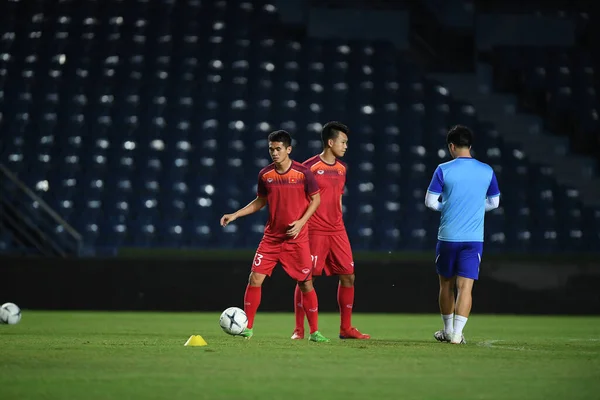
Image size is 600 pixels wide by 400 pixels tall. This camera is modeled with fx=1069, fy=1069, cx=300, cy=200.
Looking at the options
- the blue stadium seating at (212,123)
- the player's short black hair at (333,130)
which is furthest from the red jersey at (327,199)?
the blue stadium seating at (212,123)

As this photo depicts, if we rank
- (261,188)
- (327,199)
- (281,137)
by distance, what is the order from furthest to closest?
1. (327,199)
2. (261,188)
3. (281,137)

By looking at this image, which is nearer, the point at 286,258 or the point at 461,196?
the point at 461,196

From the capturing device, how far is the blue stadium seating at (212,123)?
15406 millimetres

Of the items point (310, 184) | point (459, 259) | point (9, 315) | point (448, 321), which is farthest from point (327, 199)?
point (9, 315)

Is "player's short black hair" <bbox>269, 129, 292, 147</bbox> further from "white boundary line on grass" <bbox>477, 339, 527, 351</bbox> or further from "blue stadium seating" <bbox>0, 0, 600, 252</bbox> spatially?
"blue stadium seating" <bbox>0, 0, 600, 252</bbox>

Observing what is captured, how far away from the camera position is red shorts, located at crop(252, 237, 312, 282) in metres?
8.19

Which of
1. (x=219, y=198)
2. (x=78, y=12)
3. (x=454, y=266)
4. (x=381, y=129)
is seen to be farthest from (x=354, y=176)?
(x=454, y=266)

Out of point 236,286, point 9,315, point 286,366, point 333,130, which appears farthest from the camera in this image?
point 236,286

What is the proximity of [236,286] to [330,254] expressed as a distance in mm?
4974

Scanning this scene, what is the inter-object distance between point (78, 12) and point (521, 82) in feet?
23.6

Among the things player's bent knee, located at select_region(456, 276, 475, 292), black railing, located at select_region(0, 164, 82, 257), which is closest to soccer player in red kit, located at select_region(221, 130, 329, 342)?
player's bent knee, located at select_region(456, 276, 475, 292)

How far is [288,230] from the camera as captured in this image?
26.7 ft

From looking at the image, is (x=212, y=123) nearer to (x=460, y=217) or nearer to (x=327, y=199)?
(x=327, y=199)

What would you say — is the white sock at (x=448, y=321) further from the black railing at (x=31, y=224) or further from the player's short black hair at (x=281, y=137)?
the black railing at (x=31, y=224)
